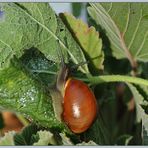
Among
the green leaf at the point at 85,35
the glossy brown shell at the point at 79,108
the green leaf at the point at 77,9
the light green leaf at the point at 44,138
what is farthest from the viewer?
the green leaf at the point at 77,9

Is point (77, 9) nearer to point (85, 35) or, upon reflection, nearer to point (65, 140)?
point (85, 35)

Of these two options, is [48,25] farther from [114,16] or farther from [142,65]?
[142,65]

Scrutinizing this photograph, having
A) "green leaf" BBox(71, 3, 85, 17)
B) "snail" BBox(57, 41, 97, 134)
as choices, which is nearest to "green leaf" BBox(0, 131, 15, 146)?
"snail" BBox(57, 41, 97, 134)

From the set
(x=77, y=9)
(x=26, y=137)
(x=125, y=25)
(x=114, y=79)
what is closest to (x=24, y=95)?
(x=26, y=137)

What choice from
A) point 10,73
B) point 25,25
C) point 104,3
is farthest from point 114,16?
point 10,73

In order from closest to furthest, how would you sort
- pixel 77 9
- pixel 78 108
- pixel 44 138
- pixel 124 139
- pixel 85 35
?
pixel 44 138 < pixel 78 108 < pixel 85 35 < pixel 124 139 < pixel 77 9

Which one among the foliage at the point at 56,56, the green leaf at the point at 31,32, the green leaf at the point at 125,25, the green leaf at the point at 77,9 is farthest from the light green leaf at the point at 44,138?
the green leaf at the point at 77,9

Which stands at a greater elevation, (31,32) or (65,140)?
(31,32)

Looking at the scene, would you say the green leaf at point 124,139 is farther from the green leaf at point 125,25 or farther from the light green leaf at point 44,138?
the light green leaf at point 44,138
